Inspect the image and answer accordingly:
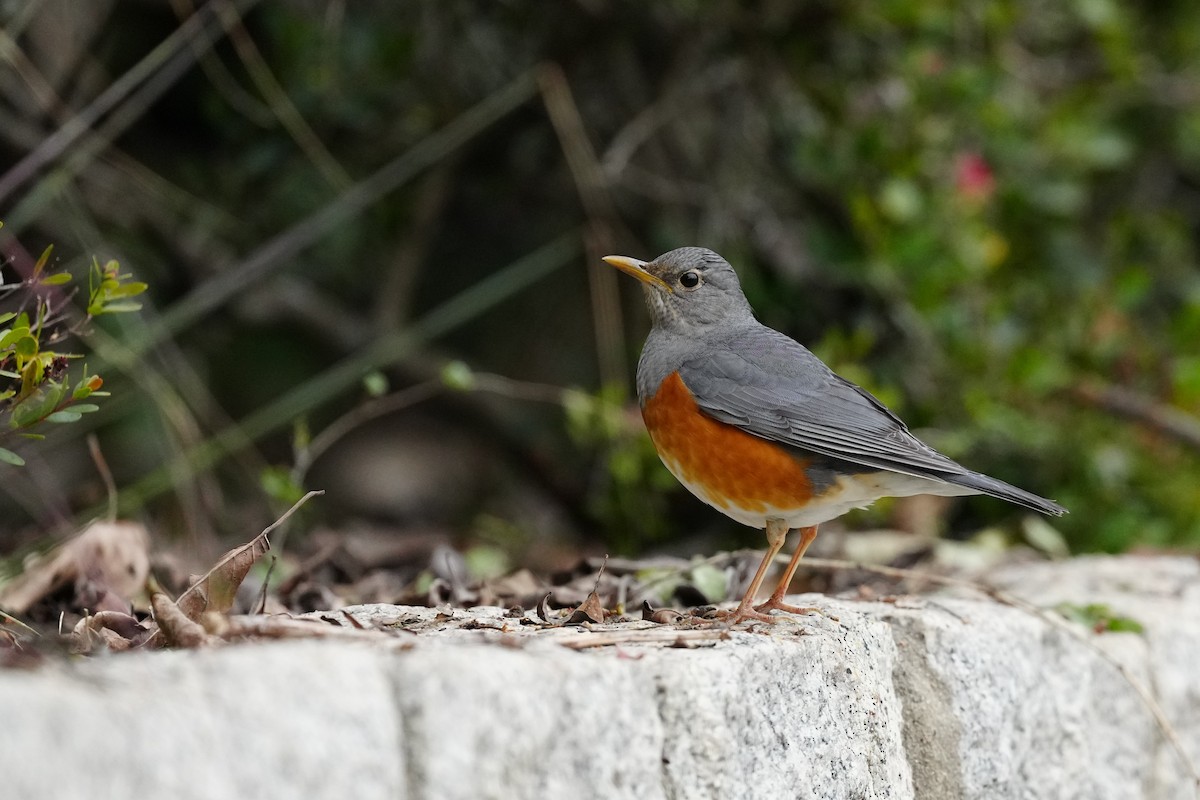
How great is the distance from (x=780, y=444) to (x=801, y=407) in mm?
162

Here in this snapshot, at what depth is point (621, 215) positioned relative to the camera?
654 cm

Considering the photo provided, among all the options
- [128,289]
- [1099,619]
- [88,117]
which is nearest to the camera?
[128,289]

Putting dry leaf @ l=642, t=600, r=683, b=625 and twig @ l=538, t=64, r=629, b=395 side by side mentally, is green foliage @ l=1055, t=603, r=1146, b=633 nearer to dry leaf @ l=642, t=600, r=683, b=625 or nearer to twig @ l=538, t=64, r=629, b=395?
dry leaf @ l=642, t=600, r=683, b=625

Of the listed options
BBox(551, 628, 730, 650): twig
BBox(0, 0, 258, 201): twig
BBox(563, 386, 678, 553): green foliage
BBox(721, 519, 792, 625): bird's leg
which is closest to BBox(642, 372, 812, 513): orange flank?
BBox(721, 519, 792, 625): bird's leg

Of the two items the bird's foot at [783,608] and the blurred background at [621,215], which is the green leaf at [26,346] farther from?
the blurred background at [621,215]

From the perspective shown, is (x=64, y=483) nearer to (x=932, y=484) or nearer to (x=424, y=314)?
(x=424, y=314)

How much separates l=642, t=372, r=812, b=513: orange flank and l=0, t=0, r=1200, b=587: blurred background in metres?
1.90

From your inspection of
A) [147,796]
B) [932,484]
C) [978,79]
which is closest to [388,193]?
[978,79]

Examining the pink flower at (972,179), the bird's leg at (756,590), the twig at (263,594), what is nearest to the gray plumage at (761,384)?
the bird's leg at (756,590)

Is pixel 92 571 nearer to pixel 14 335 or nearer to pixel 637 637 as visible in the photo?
pixel 14 335

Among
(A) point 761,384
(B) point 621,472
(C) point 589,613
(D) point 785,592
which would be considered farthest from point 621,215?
(C) point 589,613

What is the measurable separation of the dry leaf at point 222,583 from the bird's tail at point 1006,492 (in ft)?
5.58

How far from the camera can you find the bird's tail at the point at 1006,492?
308 centimetres

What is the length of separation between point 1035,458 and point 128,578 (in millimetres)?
4292
